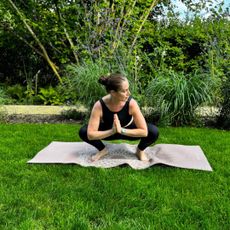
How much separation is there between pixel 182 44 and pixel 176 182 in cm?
595

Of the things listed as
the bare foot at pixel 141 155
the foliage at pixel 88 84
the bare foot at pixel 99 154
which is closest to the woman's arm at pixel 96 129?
the bare foot at pixel 99 154

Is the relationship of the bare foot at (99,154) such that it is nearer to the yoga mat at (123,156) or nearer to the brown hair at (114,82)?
the yoga mat at (123,156)

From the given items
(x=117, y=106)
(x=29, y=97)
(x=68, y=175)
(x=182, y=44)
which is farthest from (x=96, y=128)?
(x=182, y=44)

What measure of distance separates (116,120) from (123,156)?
58 cm

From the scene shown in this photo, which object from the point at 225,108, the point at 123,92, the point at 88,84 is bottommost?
the point at 225,108

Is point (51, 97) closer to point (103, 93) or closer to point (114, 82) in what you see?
point (103, 93)

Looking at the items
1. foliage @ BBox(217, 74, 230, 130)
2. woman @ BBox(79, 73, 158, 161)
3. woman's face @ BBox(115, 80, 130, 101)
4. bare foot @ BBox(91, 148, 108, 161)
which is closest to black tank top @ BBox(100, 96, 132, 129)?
woman @ BBox(79, 73, 158, 161)

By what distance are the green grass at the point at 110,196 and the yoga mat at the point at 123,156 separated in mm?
100

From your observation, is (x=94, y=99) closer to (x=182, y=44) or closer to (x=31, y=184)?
(x=31, y=184)

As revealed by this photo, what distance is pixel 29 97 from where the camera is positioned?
850 centimetres

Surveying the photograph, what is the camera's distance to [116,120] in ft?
12.1

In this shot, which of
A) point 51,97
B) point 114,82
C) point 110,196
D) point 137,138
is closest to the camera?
point 110,196

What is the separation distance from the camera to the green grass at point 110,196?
2633 millimetres

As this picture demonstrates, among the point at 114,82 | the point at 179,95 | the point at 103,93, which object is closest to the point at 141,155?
the point at 114,82
